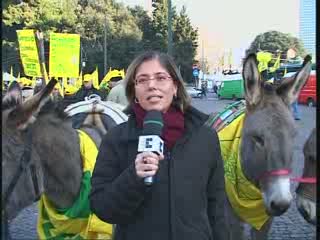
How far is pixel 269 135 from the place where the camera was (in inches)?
143

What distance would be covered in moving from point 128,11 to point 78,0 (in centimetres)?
805

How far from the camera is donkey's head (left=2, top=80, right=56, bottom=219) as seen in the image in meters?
3.04

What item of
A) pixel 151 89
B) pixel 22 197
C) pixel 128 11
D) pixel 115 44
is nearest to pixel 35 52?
pixel 22 197

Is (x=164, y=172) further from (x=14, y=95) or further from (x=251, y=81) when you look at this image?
(x=251, y=81)

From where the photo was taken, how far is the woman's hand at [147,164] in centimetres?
203

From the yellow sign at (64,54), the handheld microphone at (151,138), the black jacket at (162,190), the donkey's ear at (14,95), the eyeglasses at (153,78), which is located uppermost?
the yellow sign at (64,54)

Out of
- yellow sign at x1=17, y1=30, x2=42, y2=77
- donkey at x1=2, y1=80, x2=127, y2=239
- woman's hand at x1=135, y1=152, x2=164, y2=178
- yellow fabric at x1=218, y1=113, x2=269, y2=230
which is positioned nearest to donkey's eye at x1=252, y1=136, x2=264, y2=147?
yellow fabric at x1=218, y1=113, x2=269, y2=230

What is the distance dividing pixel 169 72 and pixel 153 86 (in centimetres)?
Result: 13

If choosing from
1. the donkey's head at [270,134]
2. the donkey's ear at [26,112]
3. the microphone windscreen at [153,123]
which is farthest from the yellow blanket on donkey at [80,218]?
the microphone windscreen at [153,123]

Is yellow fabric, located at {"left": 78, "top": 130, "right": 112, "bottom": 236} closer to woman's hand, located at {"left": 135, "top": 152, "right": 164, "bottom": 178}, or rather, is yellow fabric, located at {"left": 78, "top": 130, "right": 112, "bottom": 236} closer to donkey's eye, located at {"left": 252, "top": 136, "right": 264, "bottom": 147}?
donkey's eye, located at {"left": 252, "top": 136, "right": 264, "bottom": 147}

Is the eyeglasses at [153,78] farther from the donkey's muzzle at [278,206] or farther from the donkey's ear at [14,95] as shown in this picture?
the donkey's muzzle at [278,206]

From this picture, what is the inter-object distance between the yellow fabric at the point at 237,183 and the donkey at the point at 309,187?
15.8 inches

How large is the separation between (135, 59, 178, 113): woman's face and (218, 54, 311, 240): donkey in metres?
1.32

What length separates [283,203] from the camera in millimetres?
3385
